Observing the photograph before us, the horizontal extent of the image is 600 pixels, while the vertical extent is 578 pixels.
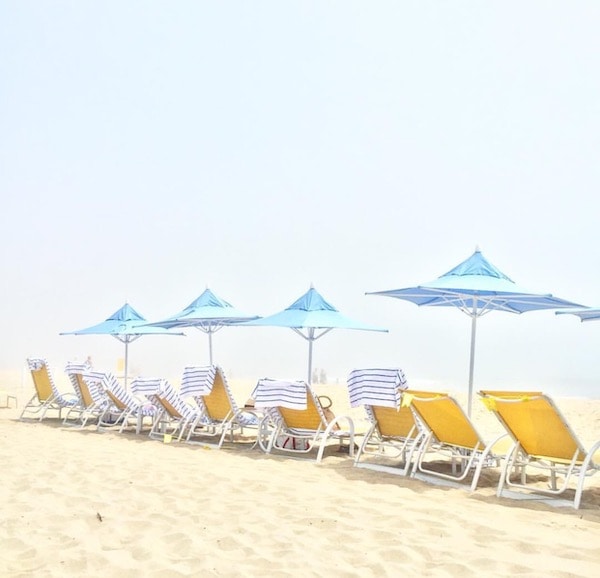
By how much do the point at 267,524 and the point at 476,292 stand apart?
14.0 feet

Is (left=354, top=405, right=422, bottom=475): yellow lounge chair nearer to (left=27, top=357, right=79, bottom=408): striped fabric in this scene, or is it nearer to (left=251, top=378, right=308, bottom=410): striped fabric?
(left=251, top=378, right=308, bottom=410): striped fabric

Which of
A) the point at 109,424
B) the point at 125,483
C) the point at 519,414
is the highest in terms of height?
the point at 519,414

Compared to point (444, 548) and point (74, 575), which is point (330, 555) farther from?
point (74, 575)

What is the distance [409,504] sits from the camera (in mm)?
4156

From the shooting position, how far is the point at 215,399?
7.52 metres

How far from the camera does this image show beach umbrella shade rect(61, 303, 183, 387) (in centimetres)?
1193

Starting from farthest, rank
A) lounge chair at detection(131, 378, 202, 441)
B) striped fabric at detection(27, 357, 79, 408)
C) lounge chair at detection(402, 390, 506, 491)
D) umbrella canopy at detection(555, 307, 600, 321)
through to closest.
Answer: striped fabric at detection(27, 357, 79, 408), lounge chair at detection(131, 378, 202, 441), umbrella canopy at detection(555, 307, 600, 321), lounge chair at detection(402, 390, 506, 491)

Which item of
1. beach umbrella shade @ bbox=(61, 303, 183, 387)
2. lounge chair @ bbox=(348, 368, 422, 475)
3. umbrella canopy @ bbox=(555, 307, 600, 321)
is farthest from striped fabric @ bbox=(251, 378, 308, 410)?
beach umbrella shade @ bbox=(61, 303, 183, 387)

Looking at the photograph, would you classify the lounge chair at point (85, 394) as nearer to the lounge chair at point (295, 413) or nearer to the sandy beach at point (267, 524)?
the lounge chair at point (295, 413)

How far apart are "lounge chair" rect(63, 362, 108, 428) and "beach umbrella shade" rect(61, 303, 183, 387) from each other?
7.02 ft

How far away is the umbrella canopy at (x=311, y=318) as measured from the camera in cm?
872

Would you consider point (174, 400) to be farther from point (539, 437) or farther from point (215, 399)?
point (539, 437)

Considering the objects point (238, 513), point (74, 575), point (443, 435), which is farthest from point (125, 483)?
point (443, 435)

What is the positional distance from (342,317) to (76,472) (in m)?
4.54
